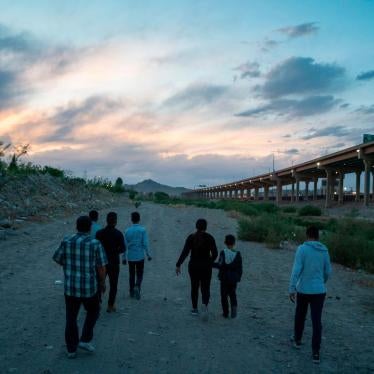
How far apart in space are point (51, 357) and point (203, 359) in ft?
6.31

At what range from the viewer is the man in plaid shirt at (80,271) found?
19.1 ft

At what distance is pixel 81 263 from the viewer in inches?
229

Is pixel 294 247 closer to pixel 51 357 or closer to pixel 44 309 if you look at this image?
pixel 44 309

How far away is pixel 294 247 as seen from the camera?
20.5 meters

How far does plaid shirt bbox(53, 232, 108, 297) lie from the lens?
5.80m

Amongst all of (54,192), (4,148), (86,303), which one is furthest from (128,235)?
(54,192)

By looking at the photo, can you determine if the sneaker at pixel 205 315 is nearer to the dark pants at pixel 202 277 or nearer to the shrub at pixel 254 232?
the dark pants at pixel 202 277

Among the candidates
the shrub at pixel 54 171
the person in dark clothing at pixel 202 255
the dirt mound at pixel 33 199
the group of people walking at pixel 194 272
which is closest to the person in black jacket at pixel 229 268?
the group of people walking at pixel 194 272

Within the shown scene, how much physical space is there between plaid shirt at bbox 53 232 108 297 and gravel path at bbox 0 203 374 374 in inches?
35.8

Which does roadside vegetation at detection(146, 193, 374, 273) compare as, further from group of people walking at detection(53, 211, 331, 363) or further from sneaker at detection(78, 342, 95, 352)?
sneaker at detection(78, 342, 95, 352)

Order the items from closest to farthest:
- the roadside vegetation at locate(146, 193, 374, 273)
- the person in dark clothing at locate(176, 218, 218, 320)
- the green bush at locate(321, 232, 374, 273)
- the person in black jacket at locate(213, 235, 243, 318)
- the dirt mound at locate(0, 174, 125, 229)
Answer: the person in black jacket at locate(213, 235, 243, 318), the person in dark clothing at locate(176, 218, 218, 320), the green bush at locate(321, 232, 374, 273), the roadside vegetation at locate(146, 193, 374, 273), the dirt mound at locate(0, 174, 125, 229)

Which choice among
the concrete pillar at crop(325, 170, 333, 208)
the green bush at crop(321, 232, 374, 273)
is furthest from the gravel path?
the concrete pillar at crop(325, 170, 333, 208)

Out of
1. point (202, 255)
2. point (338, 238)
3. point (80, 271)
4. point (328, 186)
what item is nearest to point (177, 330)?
point (202, 255)

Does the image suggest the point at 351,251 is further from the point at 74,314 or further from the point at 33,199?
the point at 33,199
